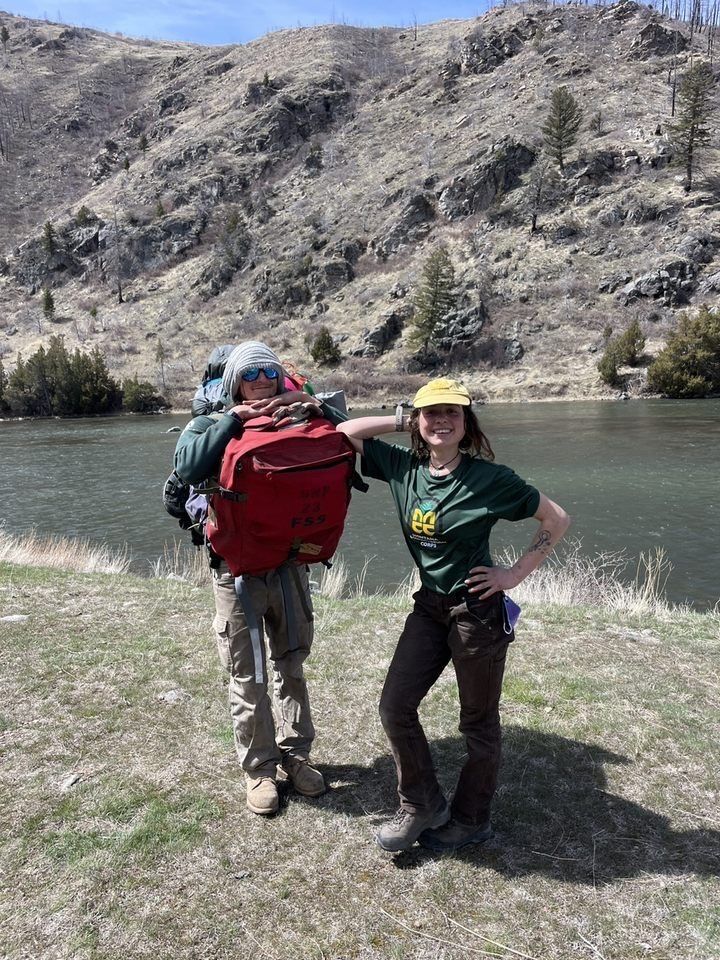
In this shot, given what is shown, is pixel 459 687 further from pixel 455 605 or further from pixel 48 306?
pixel 48 306

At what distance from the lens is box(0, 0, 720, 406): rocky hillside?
49.4m

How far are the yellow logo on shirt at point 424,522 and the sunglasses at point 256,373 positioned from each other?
937mm

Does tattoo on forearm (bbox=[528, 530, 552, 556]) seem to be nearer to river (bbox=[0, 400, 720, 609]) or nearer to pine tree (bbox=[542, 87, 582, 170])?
river (bbox=[0, 400, 720, 609])

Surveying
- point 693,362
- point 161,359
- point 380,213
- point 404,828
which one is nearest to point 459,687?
point 404,828

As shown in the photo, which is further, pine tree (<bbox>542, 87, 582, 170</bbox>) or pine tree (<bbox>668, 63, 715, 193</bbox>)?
pine tree (<bbox>542, 87, 582, 170</bbox>)

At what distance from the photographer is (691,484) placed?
17703 mm

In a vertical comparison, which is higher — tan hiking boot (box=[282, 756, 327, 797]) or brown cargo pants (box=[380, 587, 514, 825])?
brown cargo pants (box=[380, 587, 514, 825])

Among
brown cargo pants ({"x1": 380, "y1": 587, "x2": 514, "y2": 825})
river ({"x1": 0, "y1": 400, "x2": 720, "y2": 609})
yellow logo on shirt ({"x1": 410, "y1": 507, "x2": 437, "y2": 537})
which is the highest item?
yellow logo on shirt ({"x1": 410, "y1": 507, "x2": 437, "y2": 537})

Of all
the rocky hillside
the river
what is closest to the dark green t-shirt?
the river

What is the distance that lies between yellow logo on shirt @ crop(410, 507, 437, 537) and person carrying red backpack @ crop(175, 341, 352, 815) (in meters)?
0.65

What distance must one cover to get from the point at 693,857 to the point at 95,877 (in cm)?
252

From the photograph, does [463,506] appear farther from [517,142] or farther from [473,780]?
[517,142]

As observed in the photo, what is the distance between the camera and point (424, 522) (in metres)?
2.69

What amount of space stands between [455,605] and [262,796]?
1365 millimetres
